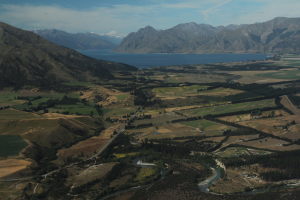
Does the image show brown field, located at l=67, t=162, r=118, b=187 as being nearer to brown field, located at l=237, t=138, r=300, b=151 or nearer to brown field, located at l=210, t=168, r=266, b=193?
brown field, located at l=210, t=168, r=266, b=193

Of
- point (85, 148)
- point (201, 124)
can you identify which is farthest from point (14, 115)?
point (201, 124)

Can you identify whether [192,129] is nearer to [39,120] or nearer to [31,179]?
[39,120]

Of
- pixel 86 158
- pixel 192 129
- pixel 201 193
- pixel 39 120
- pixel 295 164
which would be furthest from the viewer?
pixel 192 129

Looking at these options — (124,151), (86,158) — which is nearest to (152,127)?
(124,151)

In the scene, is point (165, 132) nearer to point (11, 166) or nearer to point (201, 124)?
point (201, 124)

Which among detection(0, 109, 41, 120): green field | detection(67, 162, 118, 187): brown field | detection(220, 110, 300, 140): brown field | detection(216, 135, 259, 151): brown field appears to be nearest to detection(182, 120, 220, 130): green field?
detection(220, 110, 300, 140): brown field

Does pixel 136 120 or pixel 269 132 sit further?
pixel 136 120
